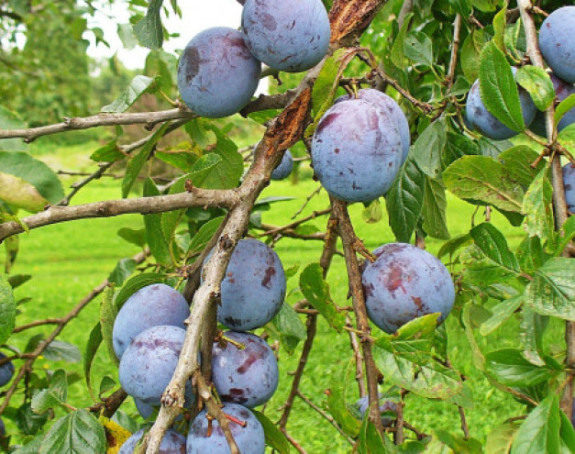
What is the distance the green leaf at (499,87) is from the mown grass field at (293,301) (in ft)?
1.29

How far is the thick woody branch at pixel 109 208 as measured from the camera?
50 cm

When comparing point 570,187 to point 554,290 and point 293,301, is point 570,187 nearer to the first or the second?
point 554,290

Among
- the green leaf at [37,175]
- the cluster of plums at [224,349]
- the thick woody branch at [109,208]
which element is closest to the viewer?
Answer: the thick woody branch at [109,208]

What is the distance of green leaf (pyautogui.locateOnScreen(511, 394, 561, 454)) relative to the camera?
52cm

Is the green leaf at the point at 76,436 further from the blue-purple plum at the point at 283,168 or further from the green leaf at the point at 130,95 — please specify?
the blue-purple plum at the point at 283,168

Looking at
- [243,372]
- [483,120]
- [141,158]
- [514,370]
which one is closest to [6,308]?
[243,372]

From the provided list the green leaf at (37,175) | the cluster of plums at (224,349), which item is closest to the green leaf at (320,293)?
the cluster of plums at (224,349)

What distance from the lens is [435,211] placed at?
43.5 inches

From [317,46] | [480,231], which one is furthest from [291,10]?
[480,231]

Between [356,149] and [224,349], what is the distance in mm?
267

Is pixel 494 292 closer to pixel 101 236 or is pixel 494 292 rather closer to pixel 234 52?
pixel 234 52

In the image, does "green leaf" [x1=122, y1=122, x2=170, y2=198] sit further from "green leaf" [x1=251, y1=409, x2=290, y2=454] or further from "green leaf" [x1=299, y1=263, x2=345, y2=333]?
"green leaf" [x1=251, y1=409, x2=290, y2=454]

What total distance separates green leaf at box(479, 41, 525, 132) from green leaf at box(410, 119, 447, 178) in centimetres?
25

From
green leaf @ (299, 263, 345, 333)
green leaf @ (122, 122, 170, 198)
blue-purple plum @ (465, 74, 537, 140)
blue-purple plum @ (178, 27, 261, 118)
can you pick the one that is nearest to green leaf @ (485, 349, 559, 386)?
green leaf @ (299, 263, 345, 333)
